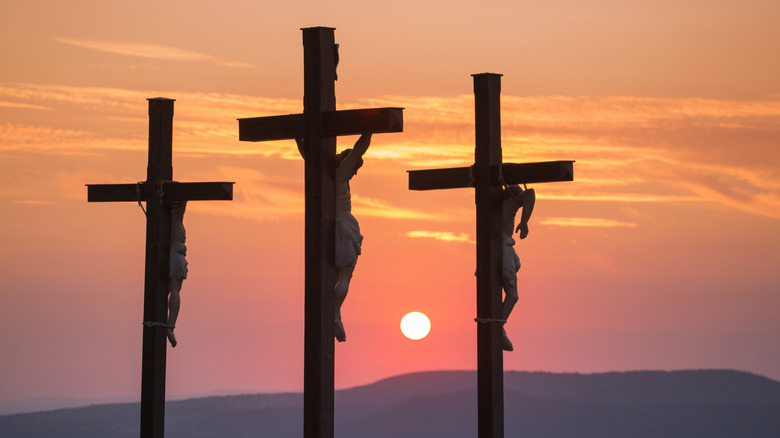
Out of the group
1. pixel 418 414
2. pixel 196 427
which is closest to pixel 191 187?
pixel 196 427

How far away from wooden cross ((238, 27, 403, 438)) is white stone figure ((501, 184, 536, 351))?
2048 millimetres

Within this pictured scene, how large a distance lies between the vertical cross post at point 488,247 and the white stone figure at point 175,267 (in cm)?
355

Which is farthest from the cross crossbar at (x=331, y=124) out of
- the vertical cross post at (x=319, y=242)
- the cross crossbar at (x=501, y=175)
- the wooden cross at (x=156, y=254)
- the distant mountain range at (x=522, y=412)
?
the distant mountain range at (x=522, y=412)

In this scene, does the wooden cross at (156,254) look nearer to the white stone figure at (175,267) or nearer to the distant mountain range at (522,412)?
the white stone figure at (175,267)

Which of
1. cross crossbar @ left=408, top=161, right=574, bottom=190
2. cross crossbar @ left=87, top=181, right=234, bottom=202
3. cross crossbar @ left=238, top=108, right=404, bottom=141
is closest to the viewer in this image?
cross crossbar @ left=238, top=108, right=404, bottom=141

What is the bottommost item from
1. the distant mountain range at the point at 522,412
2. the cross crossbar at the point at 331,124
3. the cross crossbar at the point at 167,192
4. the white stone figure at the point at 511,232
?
the distant mountain range at the point at 522,412

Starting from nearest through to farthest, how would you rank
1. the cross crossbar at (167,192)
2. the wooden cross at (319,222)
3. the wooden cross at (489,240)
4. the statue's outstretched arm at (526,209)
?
the wooden cross at (319,222)
the statue's outstretched arm at (526,209)
the wooden cross at (489,240)
the cross crossbar at (167,192)

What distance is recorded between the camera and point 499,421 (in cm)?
1576

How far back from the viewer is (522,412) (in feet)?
177

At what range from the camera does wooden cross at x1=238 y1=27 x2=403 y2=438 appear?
14469 millimetres

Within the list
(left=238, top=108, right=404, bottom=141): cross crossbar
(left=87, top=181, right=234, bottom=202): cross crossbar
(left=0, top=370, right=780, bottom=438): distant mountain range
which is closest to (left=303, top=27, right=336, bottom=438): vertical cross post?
(left=238, top=108, right=404, bottom=141): cross crossbar

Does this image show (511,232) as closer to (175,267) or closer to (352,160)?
(352,160)

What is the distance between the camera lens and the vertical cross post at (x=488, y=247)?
15.6 metres

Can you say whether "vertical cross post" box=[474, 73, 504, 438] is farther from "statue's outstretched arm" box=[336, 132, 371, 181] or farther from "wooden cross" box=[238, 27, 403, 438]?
"wooden cross" box=[238, 27, 403, 438]
